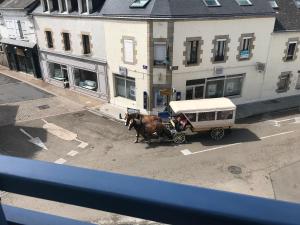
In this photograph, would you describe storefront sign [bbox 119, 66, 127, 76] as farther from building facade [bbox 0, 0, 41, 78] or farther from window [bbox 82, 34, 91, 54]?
building facade [bbox 0, 0, 41, 78]

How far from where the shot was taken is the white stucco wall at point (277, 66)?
2250cm

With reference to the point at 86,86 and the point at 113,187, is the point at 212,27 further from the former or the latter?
the point at 113,187

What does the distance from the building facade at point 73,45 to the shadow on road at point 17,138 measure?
678 cm

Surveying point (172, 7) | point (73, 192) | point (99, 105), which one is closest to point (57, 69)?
point (99, 105)

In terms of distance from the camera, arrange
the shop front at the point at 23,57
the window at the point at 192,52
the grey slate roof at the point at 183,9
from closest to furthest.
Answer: the grey slate roof at the point at 183,9 < the window at the point at 192,52 < the shop front at the point at 23,57

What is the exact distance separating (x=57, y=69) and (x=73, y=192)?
2841 cm

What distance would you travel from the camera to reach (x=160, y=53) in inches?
753

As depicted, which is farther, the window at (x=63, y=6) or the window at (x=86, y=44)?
the window at (x=63, y=6)

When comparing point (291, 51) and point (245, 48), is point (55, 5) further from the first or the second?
point (291, 51)

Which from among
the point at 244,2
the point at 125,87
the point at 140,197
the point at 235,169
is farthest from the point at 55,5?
the point at 140,197

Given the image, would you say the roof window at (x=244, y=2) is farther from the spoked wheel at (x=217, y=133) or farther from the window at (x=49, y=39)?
the window at (x=49, y=39)

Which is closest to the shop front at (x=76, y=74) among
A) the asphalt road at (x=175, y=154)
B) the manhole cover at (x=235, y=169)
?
the asphalt road at (x=175, y=154)

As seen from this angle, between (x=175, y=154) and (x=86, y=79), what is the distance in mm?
12701

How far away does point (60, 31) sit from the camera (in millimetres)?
25359
